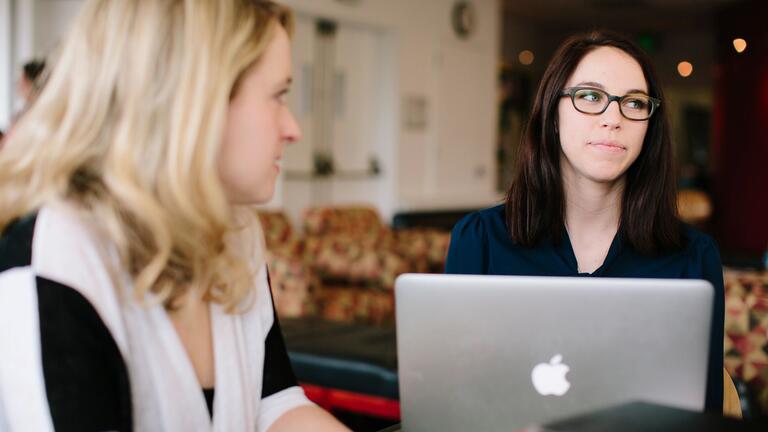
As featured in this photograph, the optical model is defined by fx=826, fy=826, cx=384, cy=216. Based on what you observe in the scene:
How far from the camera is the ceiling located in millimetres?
10656

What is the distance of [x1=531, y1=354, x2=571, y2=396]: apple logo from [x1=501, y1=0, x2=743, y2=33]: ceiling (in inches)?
384

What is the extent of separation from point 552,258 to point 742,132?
9466mm

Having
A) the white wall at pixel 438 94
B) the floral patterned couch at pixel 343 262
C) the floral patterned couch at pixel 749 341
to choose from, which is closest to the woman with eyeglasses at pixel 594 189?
the floral patterned couch at pixel 749 341

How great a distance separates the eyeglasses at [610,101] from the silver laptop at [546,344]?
0.67 meters

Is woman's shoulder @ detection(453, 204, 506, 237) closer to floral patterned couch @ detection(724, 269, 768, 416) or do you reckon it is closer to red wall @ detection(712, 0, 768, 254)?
floral patterned couch @ detection(724, 269, 768, 416)

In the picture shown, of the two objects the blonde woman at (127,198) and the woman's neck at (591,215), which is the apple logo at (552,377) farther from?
the woman's neck at (591,215)

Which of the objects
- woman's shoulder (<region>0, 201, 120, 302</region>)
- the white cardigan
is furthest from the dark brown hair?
woman's shoulder (<region>0, 201, 120, 302</region>)

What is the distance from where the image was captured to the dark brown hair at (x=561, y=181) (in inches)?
69.6

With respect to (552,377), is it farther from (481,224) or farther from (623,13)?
(623,13)

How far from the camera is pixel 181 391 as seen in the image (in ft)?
3.66

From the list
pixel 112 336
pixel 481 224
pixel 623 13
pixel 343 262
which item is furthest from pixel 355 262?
pixel 623 13

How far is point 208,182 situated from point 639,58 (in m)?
1.09

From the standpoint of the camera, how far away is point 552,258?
1.79m

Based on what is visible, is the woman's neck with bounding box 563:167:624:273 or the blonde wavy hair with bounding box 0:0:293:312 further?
the woman's neck with bounding box 563:167:624:273
